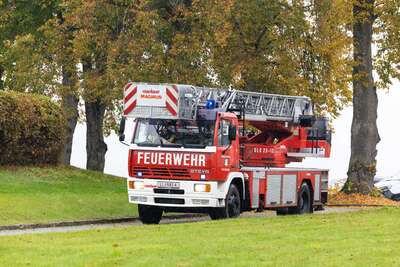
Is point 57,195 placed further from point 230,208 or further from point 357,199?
point 357,199

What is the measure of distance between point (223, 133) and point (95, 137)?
834 inches

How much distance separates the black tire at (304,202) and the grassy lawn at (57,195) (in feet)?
16.3

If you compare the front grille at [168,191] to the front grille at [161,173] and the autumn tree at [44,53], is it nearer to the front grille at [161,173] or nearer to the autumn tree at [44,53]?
the front grille at [161,173]

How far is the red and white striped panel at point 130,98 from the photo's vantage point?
25266 millimetres

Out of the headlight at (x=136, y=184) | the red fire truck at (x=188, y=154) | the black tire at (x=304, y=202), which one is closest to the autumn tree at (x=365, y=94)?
the black tire at (x=304, y=202)

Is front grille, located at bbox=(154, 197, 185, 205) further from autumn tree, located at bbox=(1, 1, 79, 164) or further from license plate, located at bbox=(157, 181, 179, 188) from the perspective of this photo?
autumn tree, located at bbox=(1, 1, 79, 164)

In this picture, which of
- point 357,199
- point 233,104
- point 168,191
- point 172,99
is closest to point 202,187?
point 168,191

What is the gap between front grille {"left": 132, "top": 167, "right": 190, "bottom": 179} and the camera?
982 inches

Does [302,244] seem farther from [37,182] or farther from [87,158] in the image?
[87,158]

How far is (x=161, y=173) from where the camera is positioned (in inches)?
987

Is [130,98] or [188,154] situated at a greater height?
[130,98]

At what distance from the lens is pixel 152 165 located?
82.1 ft

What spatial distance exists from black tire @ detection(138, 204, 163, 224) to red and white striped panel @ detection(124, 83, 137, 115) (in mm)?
2665

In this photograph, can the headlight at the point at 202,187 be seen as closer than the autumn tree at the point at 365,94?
Yes
